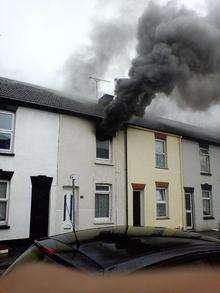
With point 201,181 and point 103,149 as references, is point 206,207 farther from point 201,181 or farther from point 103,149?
point 103,149

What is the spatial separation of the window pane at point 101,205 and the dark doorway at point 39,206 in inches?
105

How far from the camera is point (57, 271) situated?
91.6 inches

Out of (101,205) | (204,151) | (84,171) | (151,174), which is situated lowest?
(101,205)

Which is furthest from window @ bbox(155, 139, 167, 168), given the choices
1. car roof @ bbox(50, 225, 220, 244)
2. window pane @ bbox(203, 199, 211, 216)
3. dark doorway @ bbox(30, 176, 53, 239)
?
car roof @ bbox(50, 225, 220, 244)

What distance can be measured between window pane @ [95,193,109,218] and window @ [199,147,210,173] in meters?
7.78

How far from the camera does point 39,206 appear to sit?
14.8m

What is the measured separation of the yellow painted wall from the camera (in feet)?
59.5

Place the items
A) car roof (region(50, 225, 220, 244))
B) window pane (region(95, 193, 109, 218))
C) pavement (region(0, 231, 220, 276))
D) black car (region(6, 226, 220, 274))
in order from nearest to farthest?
black car (region(6, 226, 220, 274)), car roof (region(50, 225, 220, 244)), pavement (region(0, 231, 220, 276)), window pane (region(95, 193, 109, 218))

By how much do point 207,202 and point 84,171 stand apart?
30.7 ft

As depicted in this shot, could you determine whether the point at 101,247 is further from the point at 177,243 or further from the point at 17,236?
the point at 17,236

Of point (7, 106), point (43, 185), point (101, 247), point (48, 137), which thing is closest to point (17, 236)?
point (43, 185)

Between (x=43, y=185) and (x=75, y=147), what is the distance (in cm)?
235

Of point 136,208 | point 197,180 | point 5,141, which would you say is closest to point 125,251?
point 5,141

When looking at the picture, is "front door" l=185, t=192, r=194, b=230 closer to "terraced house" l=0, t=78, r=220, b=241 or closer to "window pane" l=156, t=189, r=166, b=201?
"terraced house" l=0, t=78, r=220, b=241
